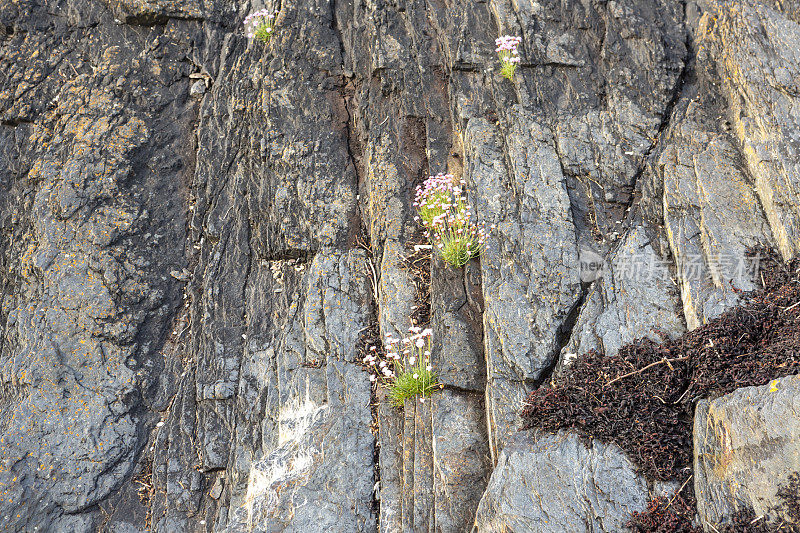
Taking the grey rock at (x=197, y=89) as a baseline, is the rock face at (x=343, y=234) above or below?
below

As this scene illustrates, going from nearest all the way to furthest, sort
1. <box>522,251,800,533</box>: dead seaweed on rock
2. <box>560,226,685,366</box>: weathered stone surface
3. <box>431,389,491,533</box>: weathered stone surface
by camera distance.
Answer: <box>522,251,800,533</box>: dead seaweed on rock, <box>431,389,491,533</box>: weathered stone surface, <box>560,226,685,366</box>: weathered stone surface

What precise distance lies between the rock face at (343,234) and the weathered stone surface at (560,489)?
2 cm

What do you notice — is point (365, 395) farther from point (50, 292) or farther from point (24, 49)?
point (24, 49)

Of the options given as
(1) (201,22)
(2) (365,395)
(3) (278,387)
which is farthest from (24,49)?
(2) (365,395)

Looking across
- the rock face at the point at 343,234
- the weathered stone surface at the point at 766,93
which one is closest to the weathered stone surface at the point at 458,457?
the rock face at the point at 343,234

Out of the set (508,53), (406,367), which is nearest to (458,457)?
(406,367)

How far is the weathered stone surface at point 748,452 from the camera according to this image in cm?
360

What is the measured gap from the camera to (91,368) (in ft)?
23.8

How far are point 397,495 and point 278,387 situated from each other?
1.90 meters

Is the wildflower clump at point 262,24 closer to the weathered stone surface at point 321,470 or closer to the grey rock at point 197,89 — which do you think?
the grey rock at point 197,89

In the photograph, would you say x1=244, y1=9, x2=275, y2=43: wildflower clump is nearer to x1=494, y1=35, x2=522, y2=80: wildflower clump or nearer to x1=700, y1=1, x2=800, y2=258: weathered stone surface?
x1=494, y1=35, x2=522, y2=80: wildflower clump

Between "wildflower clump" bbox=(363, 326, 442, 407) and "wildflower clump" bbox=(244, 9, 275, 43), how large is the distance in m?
4.92

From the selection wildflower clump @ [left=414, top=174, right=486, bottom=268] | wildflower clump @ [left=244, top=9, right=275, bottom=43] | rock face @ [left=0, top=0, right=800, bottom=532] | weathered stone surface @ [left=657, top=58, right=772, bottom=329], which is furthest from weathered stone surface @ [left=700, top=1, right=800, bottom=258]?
wildflower clump @ [left=244, top=9, right=275, bottom=43]

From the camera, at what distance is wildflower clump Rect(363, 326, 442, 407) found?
5512mm
